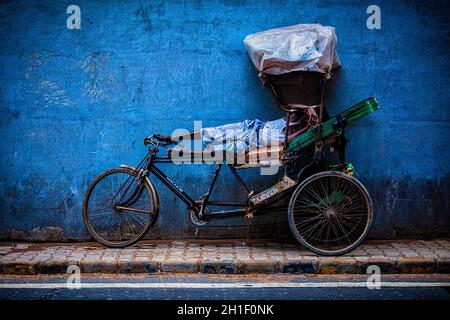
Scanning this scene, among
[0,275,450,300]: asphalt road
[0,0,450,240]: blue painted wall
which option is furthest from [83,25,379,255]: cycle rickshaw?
[0,275,450,300]: asphalt road

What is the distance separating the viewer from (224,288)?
621 centimetres

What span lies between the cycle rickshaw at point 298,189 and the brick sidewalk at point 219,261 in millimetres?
244

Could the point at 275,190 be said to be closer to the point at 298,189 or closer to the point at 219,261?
the point at 298,189

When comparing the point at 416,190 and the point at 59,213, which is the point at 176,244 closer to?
the point at 59,213

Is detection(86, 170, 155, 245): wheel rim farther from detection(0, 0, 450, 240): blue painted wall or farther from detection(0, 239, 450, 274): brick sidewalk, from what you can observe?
detection(0, 239, 450, 274): brick sidewalk

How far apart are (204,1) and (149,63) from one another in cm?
100

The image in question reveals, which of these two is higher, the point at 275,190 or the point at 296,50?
the point at 296,50

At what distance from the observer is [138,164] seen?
27.0 ft

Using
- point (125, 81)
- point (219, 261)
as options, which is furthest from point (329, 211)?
point (125, 81)

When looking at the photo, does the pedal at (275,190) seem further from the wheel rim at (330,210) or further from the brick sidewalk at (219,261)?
the brick sidewalk at (219,261)

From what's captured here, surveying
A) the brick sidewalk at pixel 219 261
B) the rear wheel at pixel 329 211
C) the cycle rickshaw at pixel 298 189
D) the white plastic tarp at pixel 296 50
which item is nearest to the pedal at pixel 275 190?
the cycle rickshaw at pixel 298 189

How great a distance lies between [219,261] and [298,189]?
1.17m

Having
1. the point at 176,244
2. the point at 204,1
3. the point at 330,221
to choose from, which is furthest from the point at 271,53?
the point at 176,244

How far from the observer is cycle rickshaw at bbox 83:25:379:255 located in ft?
24.2
